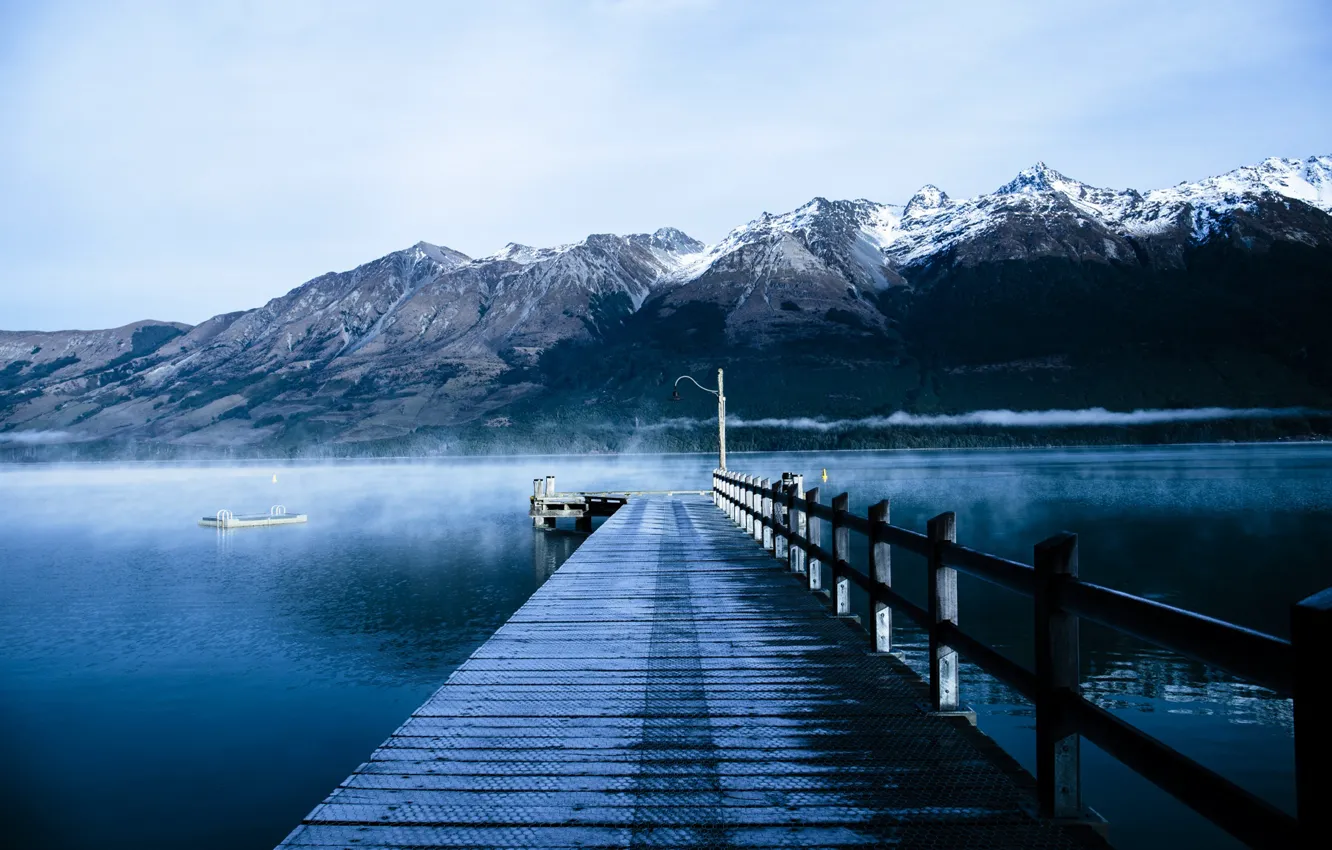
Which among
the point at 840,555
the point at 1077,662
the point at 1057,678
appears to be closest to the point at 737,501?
the point at 840,555

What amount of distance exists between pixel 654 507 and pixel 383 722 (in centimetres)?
1849

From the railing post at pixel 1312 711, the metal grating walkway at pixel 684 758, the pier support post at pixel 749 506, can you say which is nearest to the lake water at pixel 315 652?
the pier support post at pixel 749 506

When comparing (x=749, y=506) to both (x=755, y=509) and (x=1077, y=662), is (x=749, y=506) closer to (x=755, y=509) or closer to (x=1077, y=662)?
(x=755, y=509)

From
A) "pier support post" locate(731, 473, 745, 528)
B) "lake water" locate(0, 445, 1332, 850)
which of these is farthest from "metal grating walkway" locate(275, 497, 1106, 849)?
"pier support post" locate(731, 473, 745, 528)

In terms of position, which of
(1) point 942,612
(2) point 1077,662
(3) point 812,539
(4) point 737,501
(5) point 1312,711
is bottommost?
(4) point 737,501

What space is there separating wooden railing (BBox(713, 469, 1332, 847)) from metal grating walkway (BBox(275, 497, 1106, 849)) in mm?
411

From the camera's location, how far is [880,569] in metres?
8.33

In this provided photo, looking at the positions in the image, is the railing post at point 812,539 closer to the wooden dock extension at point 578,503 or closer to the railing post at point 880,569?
the railing post at point 880,569

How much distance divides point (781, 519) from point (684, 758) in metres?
10.1

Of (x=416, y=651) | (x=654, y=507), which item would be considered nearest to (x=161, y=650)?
(x=416, y=651)

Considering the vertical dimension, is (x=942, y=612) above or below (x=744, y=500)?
above

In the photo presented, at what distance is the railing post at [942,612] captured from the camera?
6391mm

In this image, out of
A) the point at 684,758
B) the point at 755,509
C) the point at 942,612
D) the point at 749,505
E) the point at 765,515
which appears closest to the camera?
the point at 684,758

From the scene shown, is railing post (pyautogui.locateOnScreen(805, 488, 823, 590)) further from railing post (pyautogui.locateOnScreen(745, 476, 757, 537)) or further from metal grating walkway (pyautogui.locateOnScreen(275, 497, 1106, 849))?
railing post (pyautogui.locateOnScreen(745, 476, 757, 537))
